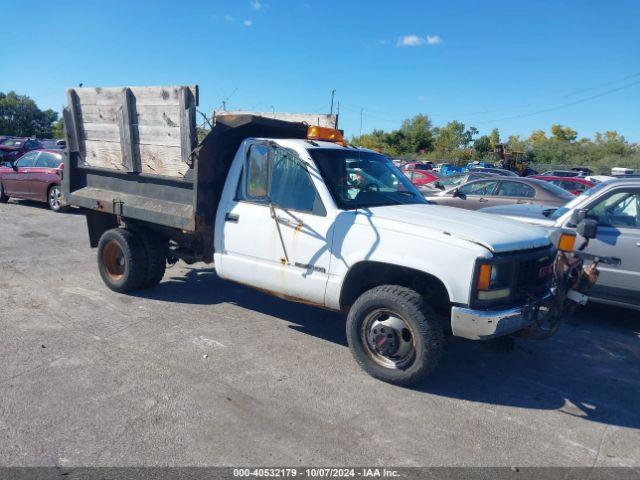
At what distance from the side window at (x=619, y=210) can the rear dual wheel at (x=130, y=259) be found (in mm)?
5294

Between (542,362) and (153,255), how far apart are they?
179 inches

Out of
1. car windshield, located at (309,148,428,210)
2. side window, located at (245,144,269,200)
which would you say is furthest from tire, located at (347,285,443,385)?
side window, located at (245,144,269,200)

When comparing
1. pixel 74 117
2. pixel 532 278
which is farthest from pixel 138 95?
pixel 532 278

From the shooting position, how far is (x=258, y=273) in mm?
4965

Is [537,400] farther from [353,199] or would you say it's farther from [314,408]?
[353,199]

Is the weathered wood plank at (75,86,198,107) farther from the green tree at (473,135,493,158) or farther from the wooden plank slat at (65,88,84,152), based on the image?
the green tree at (473,135,493,158)

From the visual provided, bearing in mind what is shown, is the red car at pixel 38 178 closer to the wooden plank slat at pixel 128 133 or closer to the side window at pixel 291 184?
the wooden plank slat at pixel 128 133

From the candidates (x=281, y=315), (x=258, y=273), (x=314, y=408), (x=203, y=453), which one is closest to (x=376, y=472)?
(x=314, y=408)

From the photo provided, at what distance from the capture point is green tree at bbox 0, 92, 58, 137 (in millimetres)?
70562

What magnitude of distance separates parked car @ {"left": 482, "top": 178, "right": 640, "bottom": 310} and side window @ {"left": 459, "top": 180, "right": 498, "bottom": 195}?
4.83m

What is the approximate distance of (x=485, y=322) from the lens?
371 centimetres

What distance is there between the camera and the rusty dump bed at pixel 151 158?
5.24 metres

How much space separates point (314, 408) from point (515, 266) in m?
1.90

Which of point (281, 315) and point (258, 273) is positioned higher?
point (258, 273)
